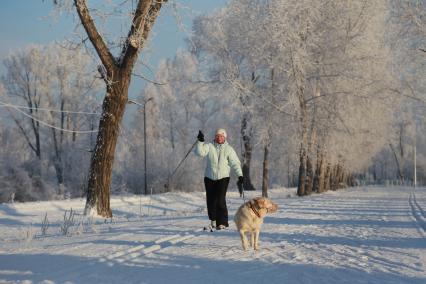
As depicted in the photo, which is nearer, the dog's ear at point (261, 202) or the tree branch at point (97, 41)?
the dog's ear at point (261, 202)

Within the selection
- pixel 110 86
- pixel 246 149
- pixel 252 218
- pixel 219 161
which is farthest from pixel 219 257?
pixel 246 149

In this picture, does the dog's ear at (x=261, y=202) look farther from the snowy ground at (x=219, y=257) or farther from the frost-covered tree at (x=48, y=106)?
the frost-covered tree at (x=48, y=106)

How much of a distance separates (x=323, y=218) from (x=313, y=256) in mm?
6289

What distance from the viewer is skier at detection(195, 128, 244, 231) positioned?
9.43 metres

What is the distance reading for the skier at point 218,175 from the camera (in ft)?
30.9

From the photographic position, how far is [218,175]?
9.46 meters

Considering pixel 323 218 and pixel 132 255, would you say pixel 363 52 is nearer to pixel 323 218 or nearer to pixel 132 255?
pixel 323 218

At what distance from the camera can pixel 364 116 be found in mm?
32156

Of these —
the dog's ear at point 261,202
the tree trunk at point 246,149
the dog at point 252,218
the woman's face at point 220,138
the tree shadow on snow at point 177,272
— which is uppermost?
the tree trunk at point 246,149

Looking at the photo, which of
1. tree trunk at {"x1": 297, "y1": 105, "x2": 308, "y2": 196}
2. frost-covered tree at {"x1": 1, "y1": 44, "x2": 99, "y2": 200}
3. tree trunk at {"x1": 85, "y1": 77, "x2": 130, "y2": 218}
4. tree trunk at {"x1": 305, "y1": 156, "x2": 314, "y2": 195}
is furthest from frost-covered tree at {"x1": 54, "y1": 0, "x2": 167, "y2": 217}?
frost-covered tree at {"x1": 1, "y1": 44, "x2": 99, "y2": 200}

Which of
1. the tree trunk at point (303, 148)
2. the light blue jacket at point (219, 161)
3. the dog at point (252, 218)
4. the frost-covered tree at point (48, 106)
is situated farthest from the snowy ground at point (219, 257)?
the frost-covered tree at point (48, 106)

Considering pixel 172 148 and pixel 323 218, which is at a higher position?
pixel 172 148

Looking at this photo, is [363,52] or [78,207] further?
[363,52]

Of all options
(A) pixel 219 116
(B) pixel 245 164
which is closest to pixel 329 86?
(B) pixel 245 164
